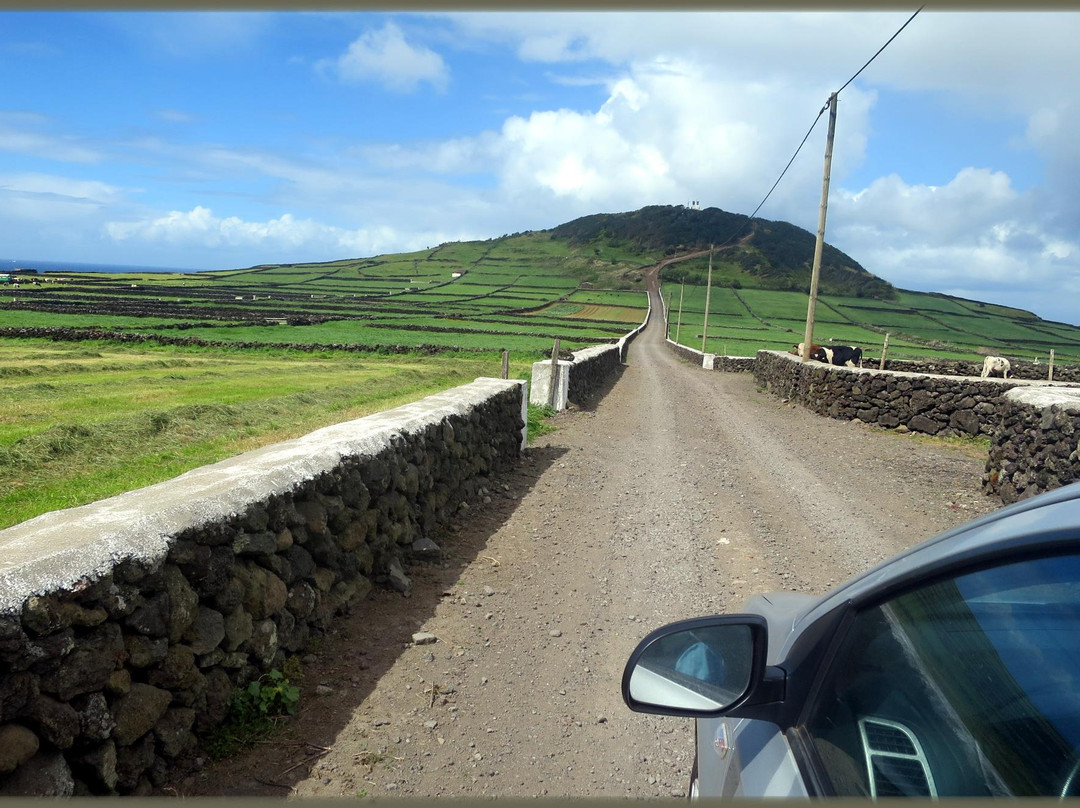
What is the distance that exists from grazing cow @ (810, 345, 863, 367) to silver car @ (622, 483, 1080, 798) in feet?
68.6

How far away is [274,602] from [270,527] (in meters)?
0.39

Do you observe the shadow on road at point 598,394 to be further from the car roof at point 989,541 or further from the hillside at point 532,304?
the car roof at point 989,541

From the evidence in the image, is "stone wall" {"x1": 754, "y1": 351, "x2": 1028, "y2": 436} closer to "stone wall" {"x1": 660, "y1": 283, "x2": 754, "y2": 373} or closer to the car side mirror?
the car side mirror

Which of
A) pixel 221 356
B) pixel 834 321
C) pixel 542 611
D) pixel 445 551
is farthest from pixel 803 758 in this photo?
pixel 834 321

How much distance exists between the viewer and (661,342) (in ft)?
217

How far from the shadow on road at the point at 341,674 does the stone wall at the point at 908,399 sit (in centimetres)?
1102

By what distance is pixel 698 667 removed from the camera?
1.90m

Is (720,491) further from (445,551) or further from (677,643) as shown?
(677,643)

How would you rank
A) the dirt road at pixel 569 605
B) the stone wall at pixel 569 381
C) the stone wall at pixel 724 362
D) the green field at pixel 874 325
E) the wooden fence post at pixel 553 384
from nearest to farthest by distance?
1. the dirt road at pixel 569 605
2. the wooden fence post at pixel 553 384
3. the stone wall at pixel 569 381
4. the stone wall at pixel 724 362
5. the green field at pixel 874 325

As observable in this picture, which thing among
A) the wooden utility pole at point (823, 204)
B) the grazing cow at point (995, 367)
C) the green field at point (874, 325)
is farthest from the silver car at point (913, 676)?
the green field at point (874, 325)

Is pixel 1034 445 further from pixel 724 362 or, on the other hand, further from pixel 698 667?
pixel 724 362

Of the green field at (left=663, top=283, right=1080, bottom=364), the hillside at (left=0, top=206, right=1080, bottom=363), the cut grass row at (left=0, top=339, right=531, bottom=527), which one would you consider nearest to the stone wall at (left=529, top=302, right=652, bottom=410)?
the cut grass row at (left=0, top=339, right=531, bottom=527)

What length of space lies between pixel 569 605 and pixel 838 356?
67.0ft

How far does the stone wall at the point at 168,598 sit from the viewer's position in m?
2.45
